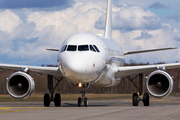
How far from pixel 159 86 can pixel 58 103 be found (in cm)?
694

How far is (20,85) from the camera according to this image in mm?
21234

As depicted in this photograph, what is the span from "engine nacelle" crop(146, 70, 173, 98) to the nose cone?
442 centimetres

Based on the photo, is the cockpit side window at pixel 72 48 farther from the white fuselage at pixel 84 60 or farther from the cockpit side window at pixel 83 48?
the cockpit side window at pixel 83 48

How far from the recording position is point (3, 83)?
1683 inches

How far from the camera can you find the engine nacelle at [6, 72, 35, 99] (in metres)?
20.9

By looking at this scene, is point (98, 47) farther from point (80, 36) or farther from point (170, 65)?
point (170, 65)

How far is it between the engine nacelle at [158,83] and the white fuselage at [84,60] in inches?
107

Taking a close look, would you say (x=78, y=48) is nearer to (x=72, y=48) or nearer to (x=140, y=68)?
(x=72, y=48)

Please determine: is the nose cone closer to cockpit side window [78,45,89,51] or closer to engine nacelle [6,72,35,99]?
cockpit side window [78,45,89,51]

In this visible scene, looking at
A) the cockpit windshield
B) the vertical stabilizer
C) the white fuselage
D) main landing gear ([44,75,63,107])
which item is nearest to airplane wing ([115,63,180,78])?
the white fuselage

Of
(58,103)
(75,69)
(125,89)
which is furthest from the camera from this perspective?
(125,89)
